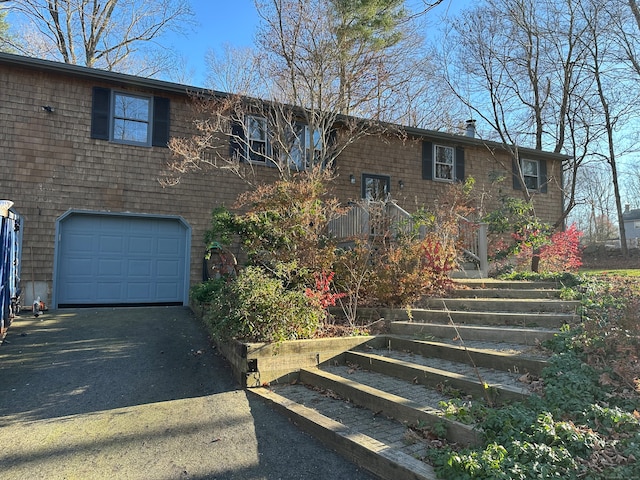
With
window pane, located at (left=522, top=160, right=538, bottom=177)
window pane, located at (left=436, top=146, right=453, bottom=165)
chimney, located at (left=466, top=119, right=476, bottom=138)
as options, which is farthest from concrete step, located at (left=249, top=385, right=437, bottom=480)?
window pane, located at (left=522, top=160, right=538, bottom=177)

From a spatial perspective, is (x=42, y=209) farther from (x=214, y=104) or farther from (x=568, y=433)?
(x=568, y=433)

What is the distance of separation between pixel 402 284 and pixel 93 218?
7.08 m

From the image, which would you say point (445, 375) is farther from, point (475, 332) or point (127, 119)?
point (127, 119)

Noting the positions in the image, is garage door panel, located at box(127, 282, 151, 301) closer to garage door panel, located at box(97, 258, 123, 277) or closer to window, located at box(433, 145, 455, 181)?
garage door panel, located at box(97, 258, 123, 277)

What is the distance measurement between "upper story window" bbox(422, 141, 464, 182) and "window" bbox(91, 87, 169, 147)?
7.59m

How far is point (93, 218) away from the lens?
928cm

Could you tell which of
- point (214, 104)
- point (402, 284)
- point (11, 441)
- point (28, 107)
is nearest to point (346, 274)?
point (402, 284)

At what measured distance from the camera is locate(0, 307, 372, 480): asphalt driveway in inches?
119

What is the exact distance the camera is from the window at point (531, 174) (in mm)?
14547

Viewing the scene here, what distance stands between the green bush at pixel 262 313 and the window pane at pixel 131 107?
626cm

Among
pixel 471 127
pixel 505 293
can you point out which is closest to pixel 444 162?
pixel 471 127

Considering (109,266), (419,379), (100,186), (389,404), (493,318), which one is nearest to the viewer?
(389,404)

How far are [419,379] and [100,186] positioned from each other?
820cm

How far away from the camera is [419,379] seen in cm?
414
